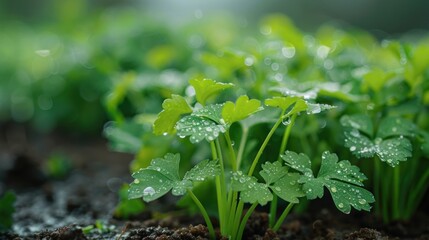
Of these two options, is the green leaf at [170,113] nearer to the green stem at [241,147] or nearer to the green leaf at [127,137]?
the green stem at [241,147]

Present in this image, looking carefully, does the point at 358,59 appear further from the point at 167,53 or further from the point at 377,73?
the point at 167,53

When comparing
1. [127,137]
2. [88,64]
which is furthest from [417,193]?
[88,64]

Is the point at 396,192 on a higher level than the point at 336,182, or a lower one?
lower

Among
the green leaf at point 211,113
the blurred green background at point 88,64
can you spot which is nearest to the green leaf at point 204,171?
the green leaf at point 211,113

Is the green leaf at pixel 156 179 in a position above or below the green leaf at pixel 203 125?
below

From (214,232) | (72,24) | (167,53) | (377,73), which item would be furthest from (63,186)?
(72,24)

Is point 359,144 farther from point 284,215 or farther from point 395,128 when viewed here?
point 284,215

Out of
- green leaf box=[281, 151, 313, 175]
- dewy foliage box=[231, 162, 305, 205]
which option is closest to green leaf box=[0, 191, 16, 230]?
dewy foliage box=[231, 162, 305, 205]
